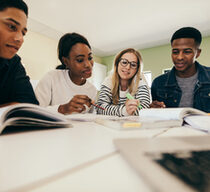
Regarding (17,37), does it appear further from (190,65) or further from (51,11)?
(51,11)

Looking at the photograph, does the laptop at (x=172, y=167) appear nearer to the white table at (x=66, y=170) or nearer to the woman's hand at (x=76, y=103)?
the white table at (x=66, y=170)

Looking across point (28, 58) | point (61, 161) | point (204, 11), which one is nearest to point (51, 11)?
point (28, 58)

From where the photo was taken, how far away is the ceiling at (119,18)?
2236 mm

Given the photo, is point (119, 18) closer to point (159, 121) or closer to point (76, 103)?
point (76, 103)

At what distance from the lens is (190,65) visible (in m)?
1.39

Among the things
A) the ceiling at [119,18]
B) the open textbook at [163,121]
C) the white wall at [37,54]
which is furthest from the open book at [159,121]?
the white wall at [37,54]

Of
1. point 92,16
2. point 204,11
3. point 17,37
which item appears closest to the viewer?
point 17,37

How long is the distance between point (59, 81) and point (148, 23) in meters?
2.30

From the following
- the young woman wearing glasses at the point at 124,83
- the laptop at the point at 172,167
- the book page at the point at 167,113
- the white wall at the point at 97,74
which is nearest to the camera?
the laptop at the point at 172,167

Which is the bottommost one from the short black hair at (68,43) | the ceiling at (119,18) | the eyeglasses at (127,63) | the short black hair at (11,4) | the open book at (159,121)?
the open book at (159,121)

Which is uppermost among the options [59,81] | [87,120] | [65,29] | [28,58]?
[65,29]

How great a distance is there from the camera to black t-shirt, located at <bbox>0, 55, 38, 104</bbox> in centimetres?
92

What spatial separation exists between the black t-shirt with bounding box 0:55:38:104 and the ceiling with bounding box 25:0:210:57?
5.54 feet

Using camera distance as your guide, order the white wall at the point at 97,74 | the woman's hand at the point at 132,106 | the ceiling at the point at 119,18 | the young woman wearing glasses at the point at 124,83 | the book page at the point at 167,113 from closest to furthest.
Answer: the book page at the point at 167,113 → the woman's hand at the point at 132,106 → the young woman wearing glasses at the point at 124,83 → the ceiling at the point at 119,18 → the white wall at the point at 97,74
